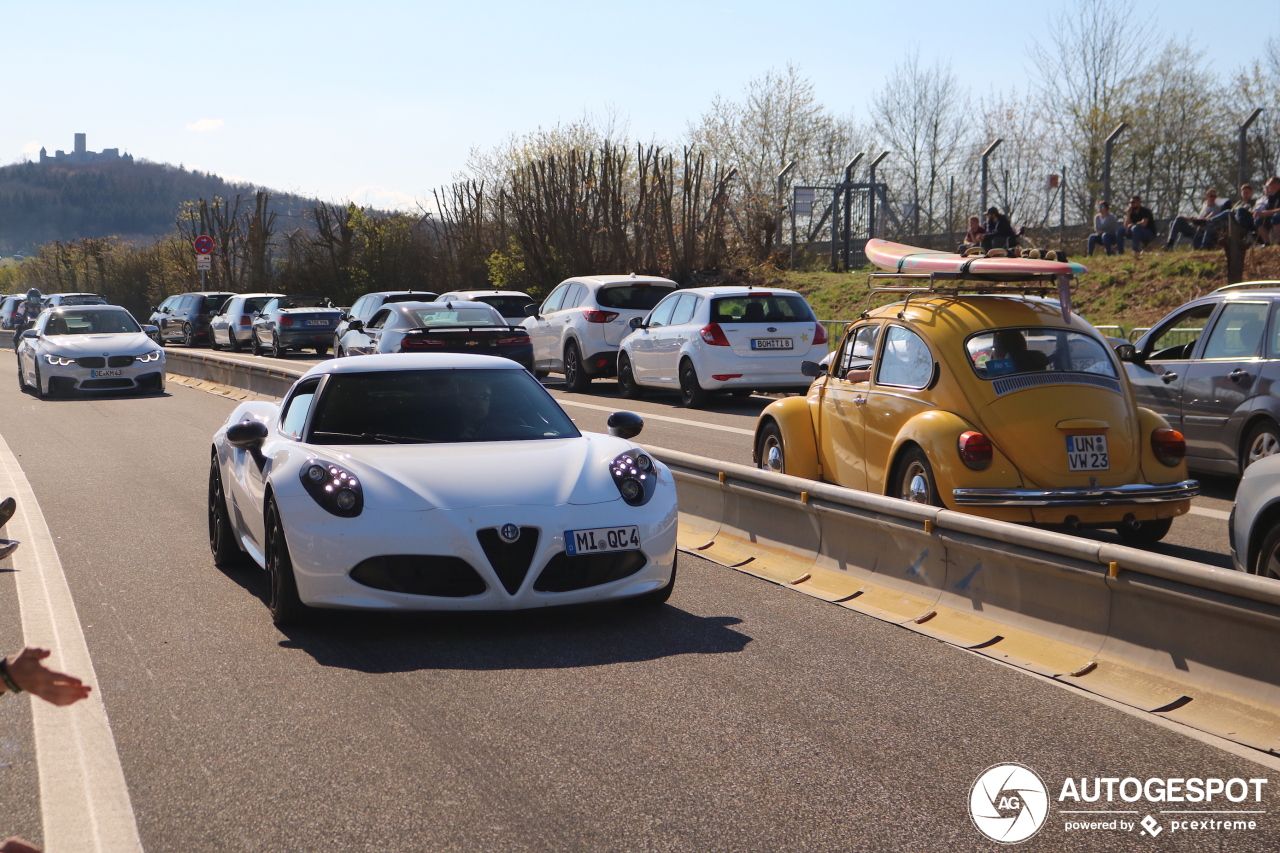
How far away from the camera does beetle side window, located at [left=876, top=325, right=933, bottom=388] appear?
8684 mm

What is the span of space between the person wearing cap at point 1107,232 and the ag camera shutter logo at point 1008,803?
1018 inches

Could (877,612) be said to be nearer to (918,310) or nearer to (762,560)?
(762,560)

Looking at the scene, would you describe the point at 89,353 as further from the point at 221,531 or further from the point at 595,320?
the point at 221,531

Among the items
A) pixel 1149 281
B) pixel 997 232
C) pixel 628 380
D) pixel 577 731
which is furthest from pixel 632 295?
pixel 577 731

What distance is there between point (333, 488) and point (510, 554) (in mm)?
888

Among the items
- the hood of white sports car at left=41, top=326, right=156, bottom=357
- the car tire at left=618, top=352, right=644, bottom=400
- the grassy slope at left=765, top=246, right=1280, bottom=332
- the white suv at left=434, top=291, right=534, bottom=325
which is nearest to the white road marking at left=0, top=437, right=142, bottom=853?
the car tire at left=618, top=352, right=644, bottom=400

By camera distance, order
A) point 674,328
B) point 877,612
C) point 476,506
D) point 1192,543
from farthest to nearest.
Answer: point 674,328
point 1192,543
point 877,612
point 476,506

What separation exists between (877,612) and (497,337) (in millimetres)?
14678

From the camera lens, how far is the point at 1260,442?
10570 mm

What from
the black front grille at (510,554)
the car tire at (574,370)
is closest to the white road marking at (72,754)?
the black front grille at (510,554)

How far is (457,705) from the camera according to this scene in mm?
5180

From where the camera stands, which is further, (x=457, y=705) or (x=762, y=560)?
(x=762, y=560)

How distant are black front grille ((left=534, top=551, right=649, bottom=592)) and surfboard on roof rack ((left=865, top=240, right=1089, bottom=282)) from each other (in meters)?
3.50

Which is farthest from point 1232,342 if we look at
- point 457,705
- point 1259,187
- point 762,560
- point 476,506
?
point 1259,187
